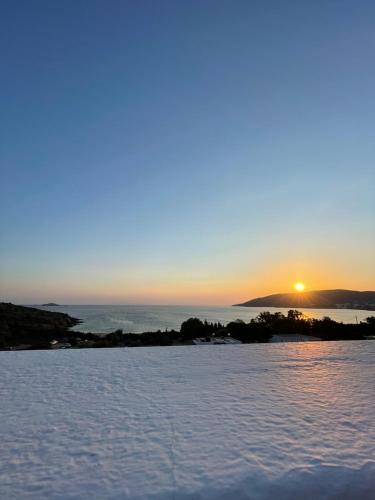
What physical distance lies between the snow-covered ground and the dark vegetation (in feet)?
22.1

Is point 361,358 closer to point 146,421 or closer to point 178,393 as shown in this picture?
point 178,393

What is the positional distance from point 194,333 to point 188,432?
19799mm

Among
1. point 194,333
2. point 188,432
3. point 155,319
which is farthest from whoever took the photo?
point 155,319

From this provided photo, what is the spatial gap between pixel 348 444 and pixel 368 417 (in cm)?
49

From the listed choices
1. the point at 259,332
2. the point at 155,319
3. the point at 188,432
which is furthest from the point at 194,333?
the point at 155,319

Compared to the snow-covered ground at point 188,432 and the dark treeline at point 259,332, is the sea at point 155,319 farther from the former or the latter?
the snow-covered ground at point 188,432

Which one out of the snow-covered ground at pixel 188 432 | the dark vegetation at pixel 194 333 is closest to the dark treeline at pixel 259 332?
the dark vegetation at pixel 194 333

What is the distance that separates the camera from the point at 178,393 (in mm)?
2768

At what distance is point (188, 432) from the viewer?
1.96 metres

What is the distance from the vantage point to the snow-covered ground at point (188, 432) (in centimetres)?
143

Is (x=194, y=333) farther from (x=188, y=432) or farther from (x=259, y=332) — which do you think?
(x=188, y=432)

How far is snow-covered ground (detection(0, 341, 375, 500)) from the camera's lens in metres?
1.43

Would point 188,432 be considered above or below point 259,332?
above

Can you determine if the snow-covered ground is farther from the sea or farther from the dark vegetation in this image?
the sea
